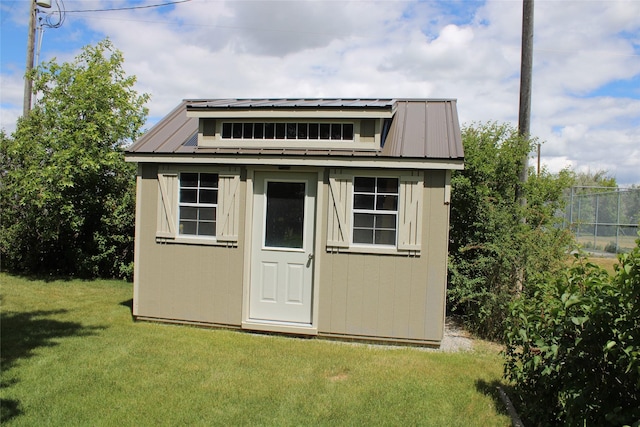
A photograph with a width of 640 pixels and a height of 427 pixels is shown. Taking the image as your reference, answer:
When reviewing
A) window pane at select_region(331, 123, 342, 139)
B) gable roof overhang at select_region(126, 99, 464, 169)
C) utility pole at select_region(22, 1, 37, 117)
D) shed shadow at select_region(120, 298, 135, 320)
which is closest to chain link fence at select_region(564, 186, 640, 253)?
gable roof overhang at select_region(126, 99, 464, 169)

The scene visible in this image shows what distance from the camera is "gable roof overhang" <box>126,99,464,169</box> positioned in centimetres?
616

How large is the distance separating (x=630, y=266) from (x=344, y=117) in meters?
4.23

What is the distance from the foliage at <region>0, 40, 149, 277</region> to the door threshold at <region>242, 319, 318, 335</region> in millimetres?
5305

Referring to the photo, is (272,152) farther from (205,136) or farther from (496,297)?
(496,297)

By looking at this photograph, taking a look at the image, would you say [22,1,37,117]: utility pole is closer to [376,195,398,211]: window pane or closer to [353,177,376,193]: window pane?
[353,177,376,193]: window pane

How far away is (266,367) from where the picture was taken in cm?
535

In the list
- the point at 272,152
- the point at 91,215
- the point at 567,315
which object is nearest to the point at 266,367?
the point at 272,152

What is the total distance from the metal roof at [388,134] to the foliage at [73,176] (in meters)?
3.19

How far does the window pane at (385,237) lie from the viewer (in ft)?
20.9

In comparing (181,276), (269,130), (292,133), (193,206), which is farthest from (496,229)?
(181,276)

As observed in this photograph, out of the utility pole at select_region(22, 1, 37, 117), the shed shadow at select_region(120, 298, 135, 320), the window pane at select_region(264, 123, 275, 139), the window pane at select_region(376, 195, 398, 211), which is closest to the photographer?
the window pane at select_region(376, 195, 398, 211)

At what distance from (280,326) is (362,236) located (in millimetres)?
1722

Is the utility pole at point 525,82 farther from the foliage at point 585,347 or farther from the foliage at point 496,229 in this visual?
the foliage at point 585,347

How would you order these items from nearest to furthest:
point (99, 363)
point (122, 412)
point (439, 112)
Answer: point (122, 412), point (99, 363), point (439, 112)
